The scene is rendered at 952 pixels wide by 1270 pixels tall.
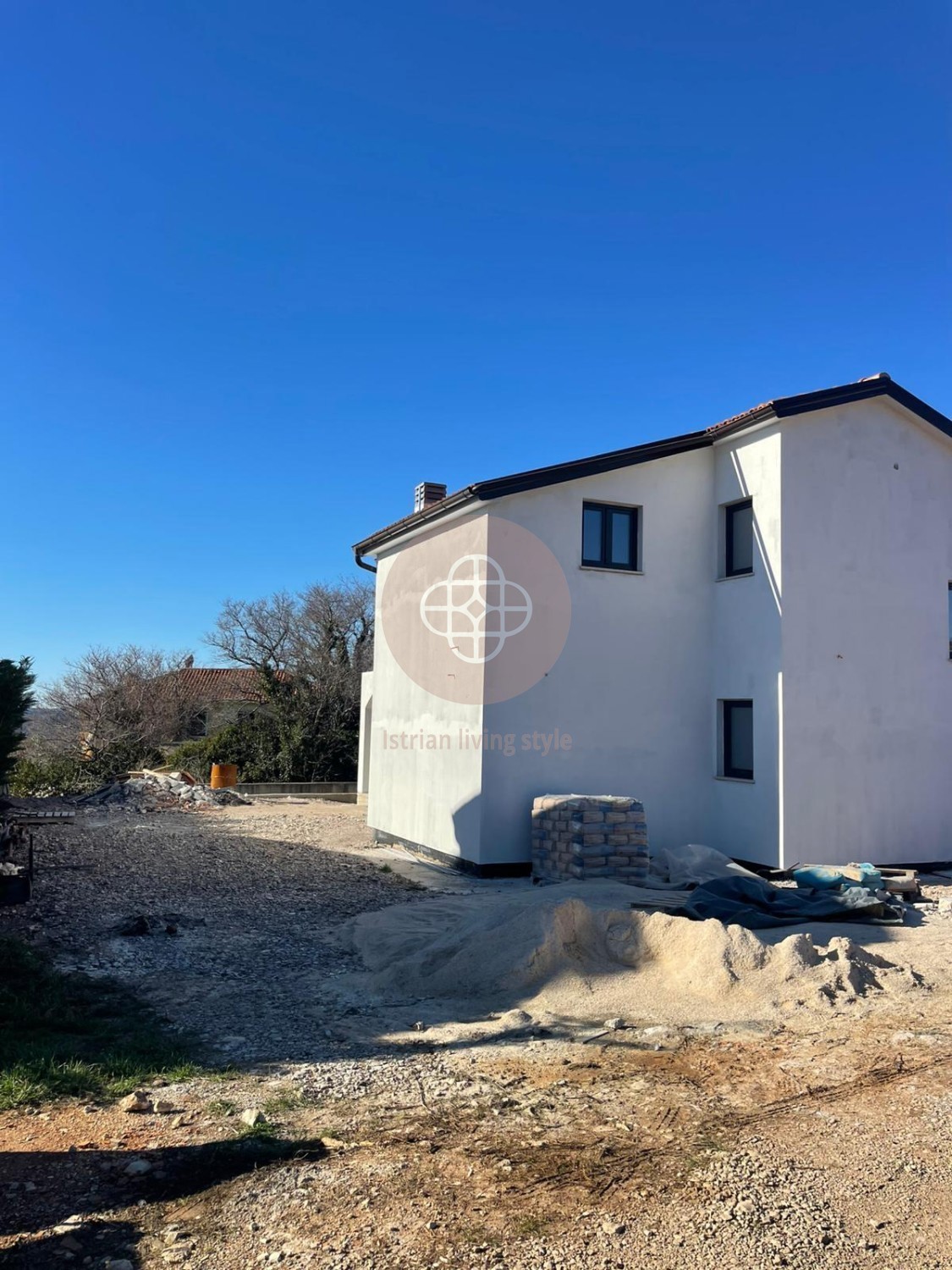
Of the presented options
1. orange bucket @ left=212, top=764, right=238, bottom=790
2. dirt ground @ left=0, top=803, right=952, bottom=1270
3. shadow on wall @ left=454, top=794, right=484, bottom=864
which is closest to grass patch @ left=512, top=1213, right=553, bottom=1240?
dirt ground @ left=0, top=803, right=952, bottom=1270

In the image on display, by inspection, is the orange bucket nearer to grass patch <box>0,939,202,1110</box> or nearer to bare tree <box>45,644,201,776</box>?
bare tree <box>45,644,201,776</box>

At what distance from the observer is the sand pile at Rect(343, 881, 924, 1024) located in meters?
6.75

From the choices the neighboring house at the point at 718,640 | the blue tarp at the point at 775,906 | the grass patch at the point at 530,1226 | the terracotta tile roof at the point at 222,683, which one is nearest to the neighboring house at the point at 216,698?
the terracotta tile roof at the point at 222,683

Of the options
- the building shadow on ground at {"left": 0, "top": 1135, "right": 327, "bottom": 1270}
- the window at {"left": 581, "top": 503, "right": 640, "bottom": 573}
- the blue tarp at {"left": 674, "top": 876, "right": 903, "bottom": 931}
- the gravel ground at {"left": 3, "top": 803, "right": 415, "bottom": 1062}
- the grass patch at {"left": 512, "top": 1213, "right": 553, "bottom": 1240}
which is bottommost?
the gravel ground at {"left": 3, "top": 803, "right": 415, "bottom": 1062}

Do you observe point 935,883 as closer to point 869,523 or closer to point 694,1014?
point 869,523

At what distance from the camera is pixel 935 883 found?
41.2 ft

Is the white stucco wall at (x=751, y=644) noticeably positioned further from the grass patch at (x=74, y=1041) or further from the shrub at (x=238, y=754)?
the shrub at (x=238, y=754)

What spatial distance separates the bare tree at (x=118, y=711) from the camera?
88.9 feet

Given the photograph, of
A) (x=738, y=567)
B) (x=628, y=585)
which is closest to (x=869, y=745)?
(x=738, y=567)

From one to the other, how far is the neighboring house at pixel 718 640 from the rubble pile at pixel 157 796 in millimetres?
9322

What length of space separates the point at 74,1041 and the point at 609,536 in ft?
33.7

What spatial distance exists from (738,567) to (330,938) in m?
8.71

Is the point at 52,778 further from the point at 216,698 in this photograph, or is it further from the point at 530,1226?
the point at 530,1226

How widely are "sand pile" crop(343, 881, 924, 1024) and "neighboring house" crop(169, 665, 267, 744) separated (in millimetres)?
22287
